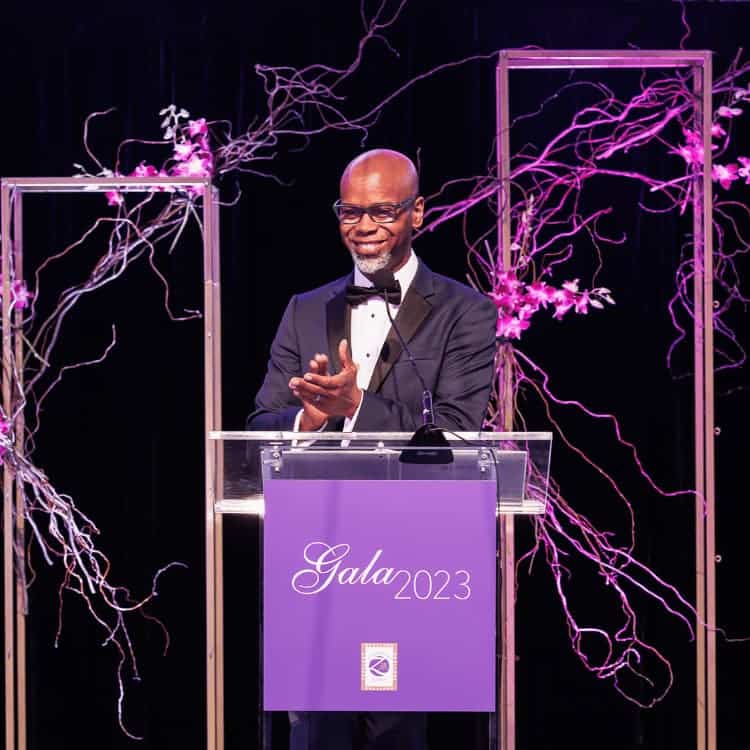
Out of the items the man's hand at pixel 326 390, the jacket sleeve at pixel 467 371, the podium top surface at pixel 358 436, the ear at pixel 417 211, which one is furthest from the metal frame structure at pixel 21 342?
the podium top surface at pixel 358 436

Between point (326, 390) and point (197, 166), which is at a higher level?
point (197, 166)

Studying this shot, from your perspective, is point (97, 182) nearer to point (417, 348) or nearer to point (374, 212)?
point (374, 212)

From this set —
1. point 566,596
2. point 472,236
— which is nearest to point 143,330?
point 472,236

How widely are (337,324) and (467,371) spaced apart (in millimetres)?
407

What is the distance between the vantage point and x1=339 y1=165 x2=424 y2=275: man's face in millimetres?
3277

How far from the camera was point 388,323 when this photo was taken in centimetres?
329

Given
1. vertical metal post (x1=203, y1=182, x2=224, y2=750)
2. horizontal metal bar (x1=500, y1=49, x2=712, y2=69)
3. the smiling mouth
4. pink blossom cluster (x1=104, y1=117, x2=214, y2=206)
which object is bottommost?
vertical metal post (x1=203, y1=182, x2=224, y2=750)

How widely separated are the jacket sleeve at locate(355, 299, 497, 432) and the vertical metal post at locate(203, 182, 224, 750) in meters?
0.82

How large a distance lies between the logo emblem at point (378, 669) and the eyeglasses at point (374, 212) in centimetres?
165

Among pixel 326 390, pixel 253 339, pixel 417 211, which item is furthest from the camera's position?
pixel 253 339

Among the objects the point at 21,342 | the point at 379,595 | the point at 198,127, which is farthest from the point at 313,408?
the point at 198,127

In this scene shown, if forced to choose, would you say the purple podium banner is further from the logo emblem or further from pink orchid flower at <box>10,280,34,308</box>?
pink orchid flower at <box>10,280,34,308</box>

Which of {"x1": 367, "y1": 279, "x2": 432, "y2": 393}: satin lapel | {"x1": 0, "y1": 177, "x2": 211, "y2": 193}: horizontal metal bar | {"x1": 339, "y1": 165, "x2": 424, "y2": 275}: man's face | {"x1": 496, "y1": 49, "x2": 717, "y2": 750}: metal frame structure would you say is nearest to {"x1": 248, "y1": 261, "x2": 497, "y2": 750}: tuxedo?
{"x1": 367, "y1": 279, "x2": 432, "y2": 393}: satin lapel

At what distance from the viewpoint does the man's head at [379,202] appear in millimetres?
3277
